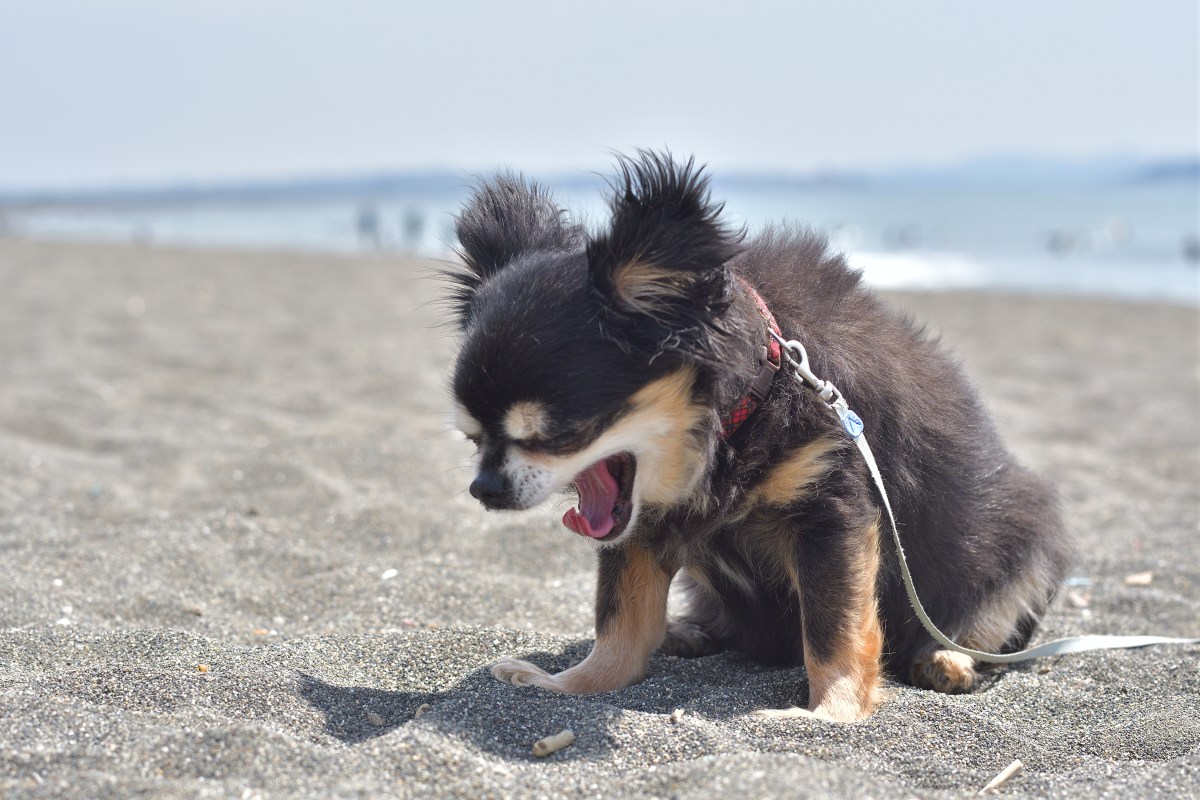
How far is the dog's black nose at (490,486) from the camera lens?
9.36 feet

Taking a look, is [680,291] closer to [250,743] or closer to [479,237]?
[479,237]

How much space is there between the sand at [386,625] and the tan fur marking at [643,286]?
107 cm

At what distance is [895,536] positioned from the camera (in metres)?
3.23

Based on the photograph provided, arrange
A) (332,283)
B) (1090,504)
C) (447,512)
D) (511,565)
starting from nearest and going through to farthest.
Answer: (511,565), (447,512), (1090,504), (332,283)

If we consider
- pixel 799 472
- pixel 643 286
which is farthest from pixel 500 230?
pixel 799 472

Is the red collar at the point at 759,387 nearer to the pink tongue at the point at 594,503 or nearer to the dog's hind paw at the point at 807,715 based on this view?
the pink tongue at the point at 594,503

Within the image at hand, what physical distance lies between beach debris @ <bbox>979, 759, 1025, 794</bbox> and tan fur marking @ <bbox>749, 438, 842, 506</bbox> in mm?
854

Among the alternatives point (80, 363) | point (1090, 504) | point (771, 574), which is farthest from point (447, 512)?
point (80, 363)

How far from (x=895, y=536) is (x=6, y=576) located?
3.15 m

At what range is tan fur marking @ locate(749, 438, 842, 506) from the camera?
3020mm

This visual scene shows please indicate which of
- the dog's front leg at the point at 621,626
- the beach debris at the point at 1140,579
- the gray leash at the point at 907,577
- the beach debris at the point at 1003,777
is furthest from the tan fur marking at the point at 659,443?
the beach debris at the point at 1140,579

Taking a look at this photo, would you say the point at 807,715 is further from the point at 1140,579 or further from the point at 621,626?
the point at 1140,579

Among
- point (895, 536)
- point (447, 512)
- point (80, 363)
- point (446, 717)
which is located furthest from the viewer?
point (80, 363)

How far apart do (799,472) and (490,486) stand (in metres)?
0.86
